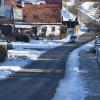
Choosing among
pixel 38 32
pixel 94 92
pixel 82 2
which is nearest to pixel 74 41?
pixel 38 32

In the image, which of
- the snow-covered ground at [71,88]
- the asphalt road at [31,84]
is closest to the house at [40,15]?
the asphalt road at [31,84]

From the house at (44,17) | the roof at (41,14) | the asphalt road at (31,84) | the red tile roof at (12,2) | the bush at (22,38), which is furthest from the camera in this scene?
the roof at (41,14)

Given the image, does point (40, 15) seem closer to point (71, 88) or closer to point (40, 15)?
point (40, 15)

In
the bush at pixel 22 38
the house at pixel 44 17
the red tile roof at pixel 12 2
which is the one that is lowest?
the bush at pixel 22 38

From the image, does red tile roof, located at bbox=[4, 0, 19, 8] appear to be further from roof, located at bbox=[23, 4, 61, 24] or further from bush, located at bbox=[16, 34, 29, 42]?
bush, located at bbox=[16, 34, 29, 42]

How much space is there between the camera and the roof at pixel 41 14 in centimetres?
10125

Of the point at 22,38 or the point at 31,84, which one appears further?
the point at 22,38

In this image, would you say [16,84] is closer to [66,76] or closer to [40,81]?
[40,81]

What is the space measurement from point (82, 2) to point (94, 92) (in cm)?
16036

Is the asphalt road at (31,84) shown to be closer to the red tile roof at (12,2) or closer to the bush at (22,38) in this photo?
the bush at (22,38)

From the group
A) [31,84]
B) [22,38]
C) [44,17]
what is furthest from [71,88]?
[44,17]

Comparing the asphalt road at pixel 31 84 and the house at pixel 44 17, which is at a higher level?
the asphalt road at pixel 31 84

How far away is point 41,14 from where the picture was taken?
10200cm

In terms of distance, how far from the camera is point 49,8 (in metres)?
103
